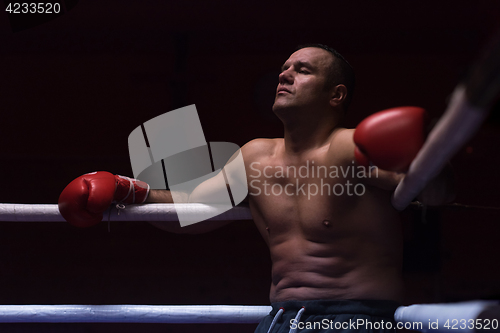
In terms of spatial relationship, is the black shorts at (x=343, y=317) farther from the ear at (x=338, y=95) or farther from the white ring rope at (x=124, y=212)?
the ear at (x=338, y=95)

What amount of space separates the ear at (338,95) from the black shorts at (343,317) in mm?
578

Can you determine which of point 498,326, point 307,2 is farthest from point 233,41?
point 498,326

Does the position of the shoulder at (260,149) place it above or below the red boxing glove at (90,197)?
above

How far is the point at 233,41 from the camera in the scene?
2.91 m

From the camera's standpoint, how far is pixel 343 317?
0.97m

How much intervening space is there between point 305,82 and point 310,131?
5.9 inches

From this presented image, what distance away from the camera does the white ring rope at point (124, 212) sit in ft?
3.73

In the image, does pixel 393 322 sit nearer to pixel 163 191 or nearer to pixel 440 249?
pixel 163 191

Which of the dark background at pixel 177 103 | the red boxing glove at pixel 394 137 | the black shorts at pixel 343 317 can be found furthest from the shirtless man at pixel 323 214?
the dark background at pixel 177 103

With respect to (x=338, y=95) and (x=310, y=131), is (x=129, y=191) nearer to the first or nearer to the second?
(x=310, y=131)

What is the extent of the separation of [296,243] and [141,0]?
89.5 inches

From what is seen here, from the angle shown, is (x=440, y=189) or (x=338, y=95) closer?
(x=440, y=189)

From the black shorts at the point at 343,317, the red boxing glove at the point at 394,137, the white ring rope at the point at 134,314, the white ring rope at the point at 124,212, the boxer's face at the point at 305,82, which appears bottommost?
the white ring rope at the point at 134,314

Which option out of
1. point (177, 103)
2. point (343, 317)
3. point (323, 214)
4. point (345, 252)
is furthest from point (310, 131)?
point (177, 103)
